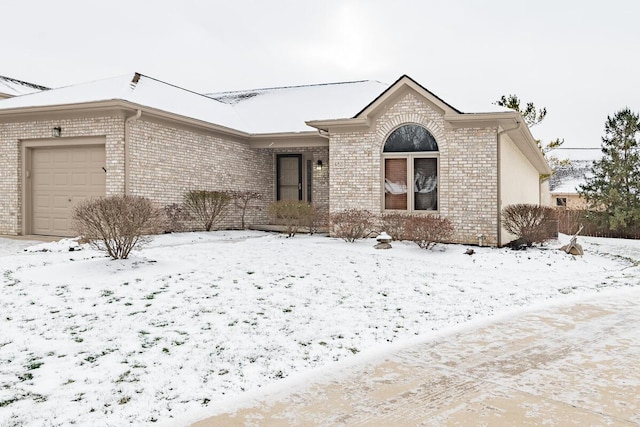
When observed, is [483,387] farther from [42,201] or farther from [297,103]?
[297,103]

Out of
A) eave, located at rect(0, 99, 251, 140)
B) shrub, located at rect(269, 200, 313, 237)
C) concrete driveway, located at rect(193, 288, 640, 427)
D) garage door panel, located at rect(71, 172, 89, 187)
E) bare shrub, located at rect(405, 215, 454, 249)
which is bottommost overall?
concrete driveway, located at rect(193, 288, 640, 427)

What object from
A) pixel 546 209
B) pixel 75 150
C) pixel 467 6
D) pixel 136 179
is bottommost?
pixel 546 209

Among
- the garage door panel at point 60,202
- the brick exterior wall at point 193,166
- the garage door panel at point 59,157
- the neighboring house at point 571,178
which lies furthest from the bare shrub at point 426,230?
the neighboring house at point 571,178

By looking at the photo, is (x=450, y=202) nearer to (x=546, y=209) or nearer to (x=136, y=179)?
(x=546, y=209)

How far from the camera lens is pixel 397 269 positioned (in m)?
8.52

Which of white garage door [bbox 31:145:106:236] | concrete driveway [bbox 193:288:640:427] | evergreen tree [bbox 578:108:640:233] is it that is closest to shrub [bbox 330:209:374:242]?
white garage door [bbox 31:145:106:236]

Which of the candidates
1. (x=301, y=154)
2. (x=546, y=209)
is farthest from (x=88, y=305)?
(x=301, y=154)

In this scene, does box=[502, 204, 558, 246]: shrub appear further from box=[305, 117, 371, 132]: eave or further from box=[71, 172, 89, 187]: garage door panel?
box=[71, 172, 89, 187]: garage door panel

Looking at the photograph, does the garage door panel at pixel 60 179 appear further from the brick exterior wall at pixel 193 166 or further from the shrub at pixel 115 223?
the shrub at pixel 115 223

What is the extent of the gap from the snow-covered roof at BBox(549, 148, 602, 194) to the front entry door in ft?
73.4

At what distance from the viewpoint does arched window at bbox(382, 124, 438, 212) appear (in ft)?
40.4

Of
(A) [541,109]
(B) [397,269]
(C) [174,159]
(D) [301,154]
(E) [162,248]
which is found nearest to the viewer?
(B) [397,269]

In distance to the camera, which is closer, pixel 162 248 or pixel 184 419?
pixel 184 419

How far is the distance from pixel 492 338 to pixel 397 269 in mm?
3621
